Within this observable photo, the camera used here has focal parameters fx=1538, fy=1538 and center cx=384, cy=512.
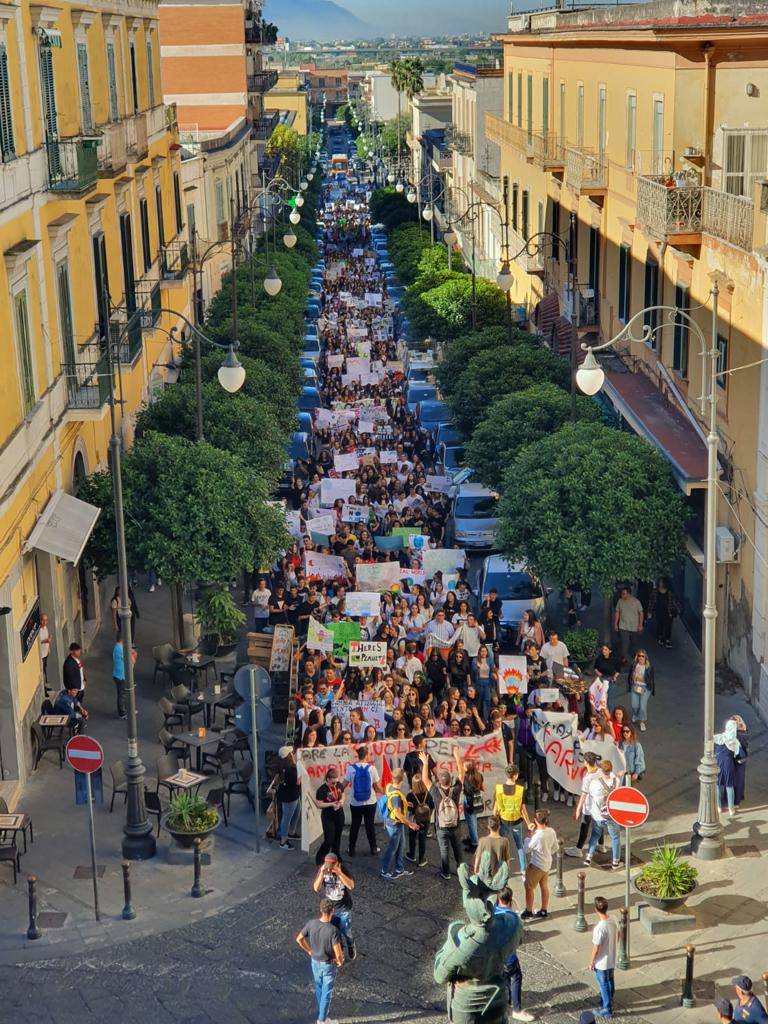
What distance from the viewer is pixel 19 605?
76.8ft

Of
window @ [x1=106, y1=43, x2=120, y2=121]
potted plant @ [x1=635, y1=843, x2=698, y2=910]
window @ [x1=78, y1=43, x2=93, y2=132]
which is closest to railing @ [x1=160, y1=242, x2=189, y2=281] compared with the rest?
window @ [x1=106, y1=43, x2=120, y2=121]

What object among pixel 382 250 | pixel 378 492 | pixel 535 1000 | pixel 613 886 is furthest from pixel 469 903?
pixel 382 250

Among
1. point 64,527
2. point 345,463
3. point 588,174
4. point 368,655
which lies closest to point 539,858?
point 368,655

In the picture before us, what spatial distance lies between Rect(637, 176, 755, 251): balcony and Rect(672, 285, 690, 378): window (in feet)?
5.92

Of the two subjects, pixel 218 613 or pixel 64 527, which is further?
pixel 218 613

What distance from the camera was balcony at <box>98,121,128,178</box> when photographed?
3143 centimetres

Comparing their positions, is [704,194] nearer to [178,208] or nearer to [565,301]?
[565,301]

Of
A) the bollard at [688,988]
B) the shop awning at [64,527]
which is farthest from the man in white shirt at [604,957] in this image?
the shop awning at [64,527]

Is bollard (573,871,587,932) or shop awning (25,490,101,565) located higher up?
shop awning (25,490,101,565)

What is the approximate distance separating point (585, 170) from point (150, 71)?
12.4 meters

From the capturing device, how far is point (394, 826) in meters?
19.5

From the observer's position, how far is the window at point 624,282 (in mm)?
37594

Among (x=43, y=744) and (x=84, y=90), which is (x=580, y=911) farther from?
(x=84, y=90)

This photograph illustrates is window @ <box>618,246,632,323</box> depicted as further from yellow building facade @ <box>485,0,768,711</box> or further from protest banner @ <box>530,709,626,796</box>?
protest banner @ <box>530,709,626,796</box>
